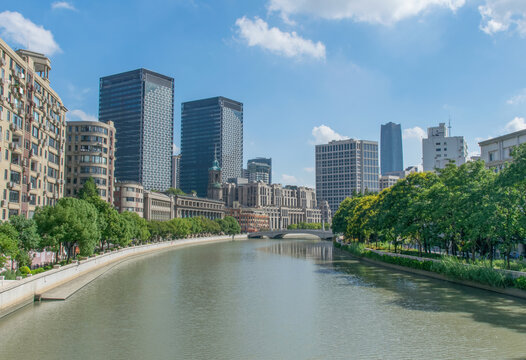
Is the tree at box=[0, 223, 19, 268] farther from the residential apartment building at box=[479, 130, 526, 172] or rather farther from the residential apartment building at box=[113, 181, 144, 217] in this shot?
the residential apartment building at box=[113, 181, 144, 217]

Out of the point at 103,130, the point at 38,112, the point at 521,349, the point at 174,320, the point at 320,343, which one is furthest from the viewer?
the point at 103,130

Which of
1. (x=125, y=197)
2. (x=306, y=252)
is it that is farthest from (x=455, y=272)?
(x=125, y=197)

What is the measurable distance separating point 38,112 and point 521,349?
8054 centimetres

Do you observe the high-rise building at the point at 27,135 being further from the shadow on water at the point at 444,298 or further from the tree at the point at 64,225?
the shadow on water at the point at 444,298

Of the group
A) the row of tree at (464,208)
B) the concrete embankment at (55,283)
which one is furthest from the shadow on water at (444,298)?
the concrete embankment at (55,283)

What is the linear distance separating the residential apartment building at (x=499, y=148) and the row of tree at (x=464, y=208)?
2447 centimetres

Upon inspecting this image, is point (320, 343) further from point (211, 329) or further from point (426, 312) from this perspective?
point (426, 312)

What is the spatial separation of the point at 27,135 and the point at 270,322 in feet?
193

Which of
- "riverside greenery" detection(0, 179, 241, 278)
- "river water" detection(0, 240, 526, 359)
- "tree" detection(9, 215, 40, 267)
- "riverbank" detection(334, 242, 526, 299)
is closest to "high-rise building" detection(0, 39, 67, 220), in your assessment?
"riverside greenery" detection(0, 179, 241, 278)

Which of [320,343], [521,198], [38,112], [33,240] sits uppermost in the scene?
[38,112]

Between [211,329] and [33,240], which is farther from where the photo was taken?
[33,240]

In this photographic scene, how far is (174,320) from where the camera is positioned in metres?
39.8

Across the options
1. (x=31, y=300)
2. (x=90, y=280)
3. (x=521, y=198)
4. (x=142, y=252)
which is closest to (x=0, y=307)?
(x=31, y=300)

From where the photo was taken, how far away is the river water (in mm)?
30812
